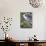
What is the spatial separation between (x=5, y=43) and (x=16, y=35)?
0.72 meters

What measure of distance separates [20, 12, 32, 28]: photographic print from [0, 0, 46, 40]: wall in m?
0.12

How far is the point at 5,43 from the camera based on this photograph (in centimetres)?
457

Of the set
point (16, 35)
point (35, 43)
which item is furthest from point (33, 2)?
point (35, 43)

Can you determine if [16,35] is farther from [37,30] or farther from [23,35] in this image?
[37,30]

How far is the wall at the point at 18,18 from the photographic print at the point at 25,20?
0.12m

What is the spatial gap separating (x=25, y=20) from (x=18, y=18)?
0.30m

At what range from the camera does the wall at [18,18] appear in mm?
5137

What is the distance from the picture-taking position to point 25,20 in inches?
205

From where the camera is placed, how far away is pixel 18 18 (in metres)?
5.18

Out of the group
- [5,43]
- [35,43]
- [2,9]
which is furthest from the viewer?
[2,9]

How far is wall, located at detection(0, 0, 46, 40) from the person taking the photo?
5.14m

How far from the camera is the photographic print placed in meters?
5.20

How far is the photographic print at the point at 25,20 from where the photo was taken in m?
5.20

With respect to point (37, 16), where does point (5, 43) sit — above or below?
below
